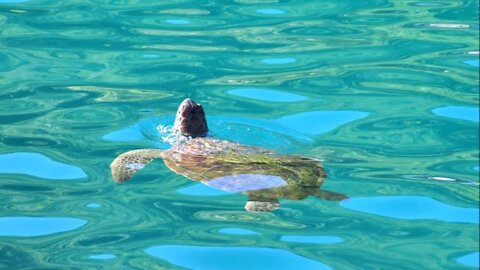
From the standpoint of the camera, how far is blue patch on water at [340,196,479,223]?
673 centimetres

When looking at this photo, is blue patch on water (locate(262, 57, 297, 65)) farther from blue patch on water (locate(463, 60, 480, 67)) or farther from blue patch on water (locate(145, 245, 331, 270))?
blue patch on water (locate(145, 245, 331, 270))

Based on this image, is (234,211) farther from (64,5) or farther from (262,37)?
(64,5)

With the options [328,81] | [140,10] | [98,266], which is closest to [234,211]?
[98,266]

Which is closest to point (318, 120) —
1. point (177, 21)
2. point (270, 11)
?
point (177, 21)

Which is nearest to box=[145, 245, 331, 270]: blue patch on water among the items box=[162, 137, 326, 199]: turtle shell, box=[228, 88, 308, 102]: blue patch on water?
box=[162, 137, 326, 199]: turtle shell

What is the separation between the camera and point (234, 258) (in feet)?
20.4

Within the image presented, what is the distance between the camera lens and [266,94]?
28.9ft

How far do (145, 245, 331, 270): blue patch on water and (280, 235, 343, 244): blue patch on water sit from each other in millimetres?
183

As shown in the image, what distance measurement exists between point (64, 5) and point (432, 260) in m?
6.33

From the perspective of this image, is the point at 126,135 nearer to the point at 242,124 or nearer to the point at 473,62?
the point at 242,124

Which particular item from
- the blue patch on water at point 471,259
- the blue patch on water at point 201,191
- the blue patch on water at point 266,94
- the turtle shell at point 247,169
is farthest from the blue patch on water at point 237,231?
the blue patch on water at point 266,94

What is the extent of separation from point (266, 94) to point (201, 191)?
6.21 feet

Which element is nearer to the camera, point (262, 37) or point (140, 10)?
point (262, 37)

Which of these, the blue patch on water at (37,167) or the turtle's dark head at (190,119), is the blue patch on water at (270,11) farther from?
the blue patch on water at (37,167)
